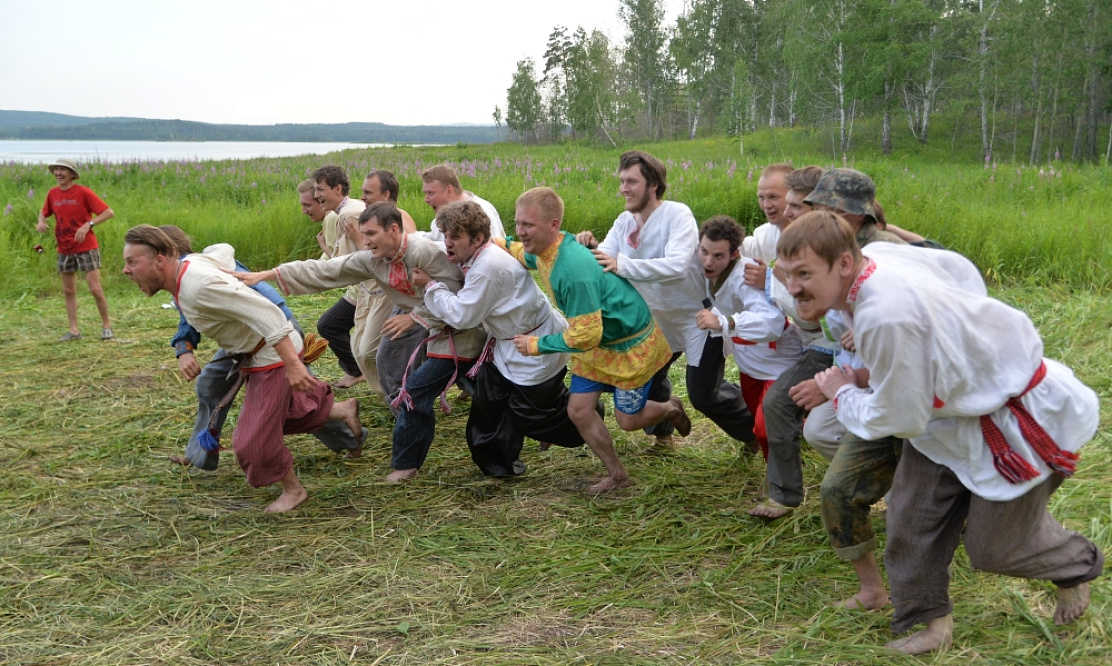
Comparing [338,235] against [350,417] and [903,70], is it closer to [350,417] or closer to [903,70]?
[350,417]

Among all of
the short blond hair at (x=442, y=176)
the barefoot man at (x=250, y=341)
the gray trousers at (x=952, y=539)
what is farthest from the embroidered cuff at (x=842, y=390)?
the short blond hair at (x=442, y=176)

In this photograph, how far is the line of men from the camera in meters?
2.54

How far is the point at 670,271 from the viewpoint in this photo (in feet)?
14.0

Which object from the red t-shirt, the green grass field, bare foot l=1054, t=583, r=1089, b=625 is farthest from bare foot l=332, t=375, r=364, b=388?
bare foot l=1054, t=583, r=1089, b=625

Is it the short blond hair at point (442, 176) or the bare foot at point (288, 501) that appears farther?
the short blond hair at point (442, 176)

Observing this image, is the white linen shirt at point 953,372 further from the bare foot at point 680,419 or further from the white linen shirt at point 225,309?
the white linen shirt at point 225,309

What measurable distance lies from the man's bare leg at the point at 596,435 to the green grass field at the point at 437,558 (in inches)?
4.0

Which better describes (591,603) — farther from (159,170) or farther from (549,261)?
(159,170)

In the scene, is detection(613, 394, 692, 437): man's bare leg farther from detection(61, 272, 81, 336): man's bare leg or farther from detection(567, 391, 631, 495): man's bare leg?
detection(61, 272, 81, 336): man's bare leg

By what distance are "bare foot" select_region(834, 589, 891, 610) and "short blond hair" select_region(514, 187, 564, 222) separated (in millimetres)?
2107

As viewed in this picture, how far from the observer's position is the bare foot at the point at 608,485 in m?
4.65

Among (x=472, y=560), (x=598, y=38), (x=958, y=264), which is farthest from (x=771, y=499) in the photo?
(x=598, y=38)

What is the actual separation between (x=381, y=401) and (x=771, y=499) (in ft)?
10.9

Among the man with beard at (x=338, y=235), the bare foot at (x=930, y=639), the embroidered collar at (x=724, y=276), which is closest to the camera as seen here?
the bare foot at (x=930, y=639)
